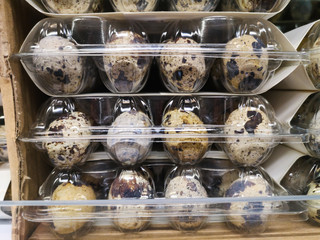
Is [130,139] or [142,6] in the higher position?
[142,6]

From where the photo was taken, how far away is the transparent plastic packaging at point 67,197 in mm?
664

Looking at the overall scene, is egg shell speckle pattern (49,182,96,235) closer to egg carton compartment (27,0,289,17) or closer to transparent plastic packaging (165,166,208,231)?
transparent plastic packaging (165,166,208,231)

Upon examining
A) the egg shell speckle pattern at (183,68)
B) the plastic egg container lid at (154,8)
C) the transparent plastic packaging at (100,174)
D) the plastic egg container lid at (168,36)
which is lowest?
the transparent plastic packaging at (100,174)

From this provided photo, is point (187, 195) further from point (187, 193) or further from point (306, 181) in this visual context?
point (306, 181)

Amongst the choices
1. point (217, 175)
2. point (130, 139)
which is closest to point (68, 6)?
point (130, 139)

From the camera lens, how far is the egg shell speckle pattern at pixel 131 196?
2.18ft

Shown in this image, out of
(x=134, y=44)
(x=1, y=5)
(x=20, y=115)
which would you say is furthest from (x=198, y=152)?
(x=1, y=5)

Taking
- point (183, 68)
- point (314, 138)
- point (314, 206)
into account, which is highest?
point (183, 68)

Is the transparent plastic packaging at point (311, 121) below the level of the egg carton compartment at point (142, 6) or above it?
below

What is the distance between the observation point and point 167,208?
667mm

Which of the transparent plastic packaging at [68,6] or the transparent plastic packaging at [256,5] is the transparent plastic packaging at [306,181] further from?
the transparent plastic packaging at [68,6]

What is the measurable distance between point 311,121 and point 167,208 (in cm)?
44

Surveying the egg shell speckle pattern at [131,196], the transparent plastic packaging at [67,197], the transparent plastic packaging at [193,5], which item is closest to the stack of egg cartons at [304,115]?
the transparent plastic packaging at [193,5]

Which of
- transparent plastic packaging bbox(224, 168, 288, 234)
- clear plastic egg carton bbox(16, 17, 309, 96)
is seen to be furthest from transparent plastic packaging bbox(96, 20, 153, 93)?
transparent plastic packaging bbox(224, 168, 288, 234)
